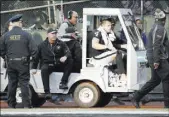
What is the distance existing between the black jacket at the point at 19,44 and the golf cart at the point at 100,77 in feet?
5.28

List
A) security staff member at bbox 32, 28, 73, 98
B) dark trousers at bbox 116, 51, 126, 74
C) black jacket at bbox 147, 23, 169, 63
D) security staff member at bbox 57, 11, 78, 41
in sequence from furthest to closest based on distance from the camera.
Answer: security staff member at bbox 57, 11, 78, 41 < security staff member at bbox 32, 28, 73, 98 < dark trousers at bbox 116, 51, 126, 74 < black jacket at bbox 147, 23, 169, 63

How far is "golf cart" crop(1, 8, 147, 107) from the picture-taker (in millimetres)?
13719

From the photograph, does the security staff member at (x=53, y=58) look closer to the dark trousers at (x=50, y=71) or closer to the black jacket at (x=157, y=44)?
the dark trousers at (x=50, y=71)

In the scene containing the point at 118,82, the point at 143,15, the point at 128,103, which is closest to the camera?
the point at 118,82

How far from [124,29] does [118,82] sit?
105cm

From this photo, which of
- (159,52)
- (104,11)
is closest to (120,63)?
(104,11)

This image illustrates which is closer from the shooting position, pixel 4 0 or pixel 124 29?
pixel 124 29

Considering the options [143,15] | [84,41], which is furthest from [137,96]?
[143,15]

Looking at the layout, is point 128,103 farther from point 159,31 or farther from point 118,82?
point 159,31

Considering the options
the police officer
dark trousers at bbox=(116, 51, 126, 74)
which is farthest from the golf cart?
the police officer

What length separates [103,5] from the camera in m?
17.1

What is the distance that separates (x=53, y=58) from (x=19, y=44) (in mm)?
1595

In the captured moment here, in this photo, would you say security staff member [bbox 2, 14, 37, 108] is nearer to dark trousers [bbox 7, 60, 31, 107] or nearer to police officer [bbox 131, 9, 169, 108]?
dark trousers [bbox 7, 60, 31, 107]

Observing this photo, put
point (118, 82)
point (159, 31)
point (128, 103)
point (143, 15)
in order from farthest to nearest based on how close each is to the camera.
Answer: point (143, 15), point (128, 103), point (118, 82), point (159, 31)
